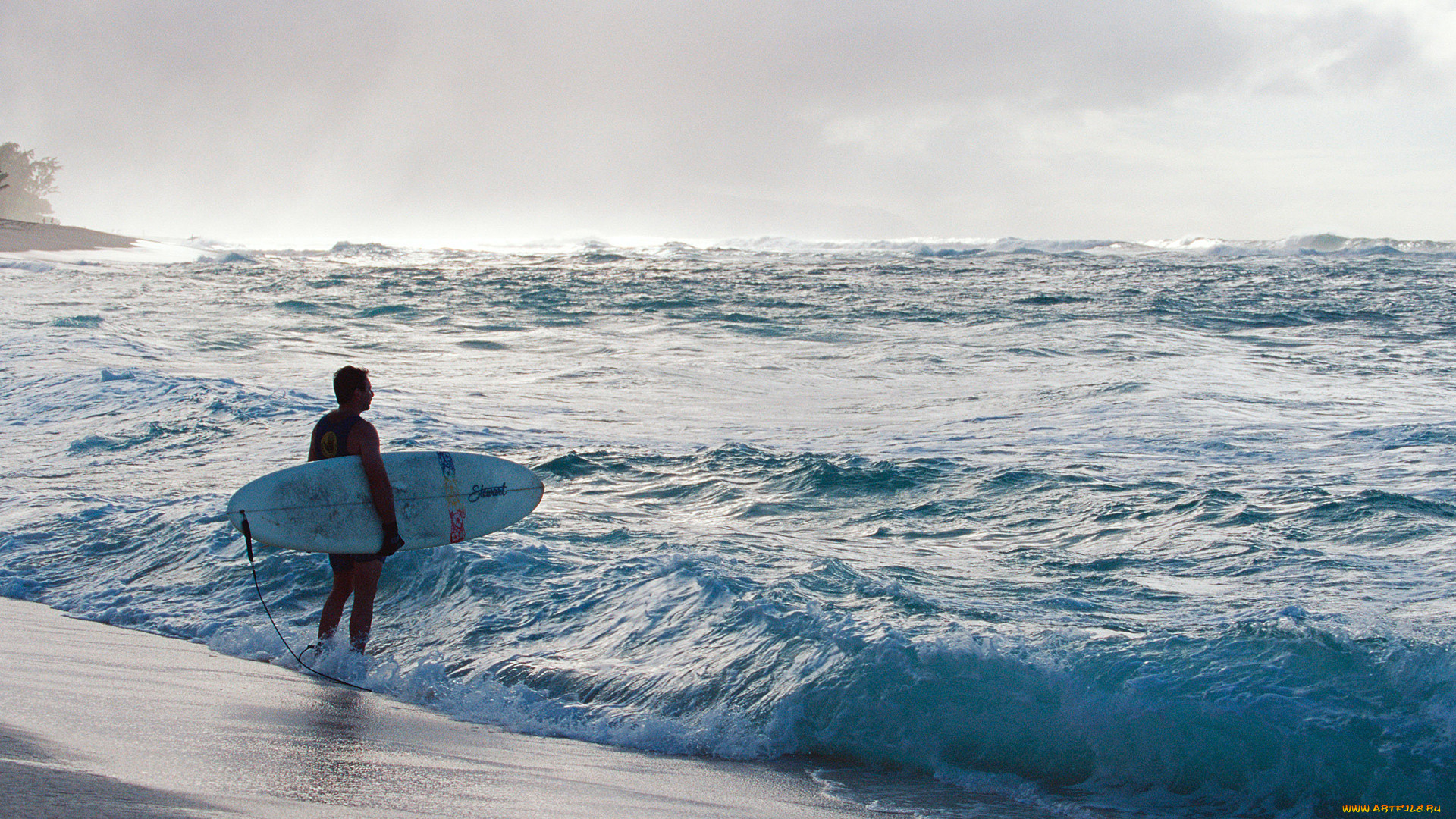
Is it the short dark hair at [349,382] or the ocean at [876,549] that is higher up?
the short dark hair at [349,382]

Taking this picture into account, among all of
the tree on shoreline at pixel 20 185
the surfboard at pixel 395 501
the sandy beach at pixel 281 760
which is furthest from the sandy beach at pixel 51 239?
the sandy beach at pixel 281 760

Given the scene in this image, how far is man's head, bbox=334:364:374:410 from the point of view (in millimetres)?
4621

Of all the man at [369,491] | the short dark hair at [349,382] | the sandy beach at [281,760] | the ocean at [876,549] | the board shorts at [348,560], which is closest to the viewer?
the sandy beach at [281,760]

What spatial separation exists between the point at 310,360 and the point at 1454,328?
19.8m

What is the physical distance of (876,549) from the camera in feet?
21.4

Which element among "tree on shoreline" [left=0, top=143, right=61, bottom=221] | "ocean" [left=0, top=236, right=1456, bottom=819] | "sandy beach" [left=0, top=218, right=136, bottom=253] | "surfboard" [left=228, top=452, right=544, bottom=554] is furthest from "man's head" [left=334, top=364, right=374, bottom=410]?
"tree on shoreline" [left=0, top=143, right=61, bottom=221]

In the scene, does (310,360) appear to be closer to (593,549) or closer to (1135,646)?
(593,549)

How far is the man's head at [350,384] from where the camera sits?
4.62m

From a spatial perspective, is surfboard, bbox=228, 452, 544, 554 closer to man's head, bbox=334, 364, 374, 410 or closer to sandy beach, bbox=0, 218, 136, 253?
man's head, bbox=334, 364, 374, 410

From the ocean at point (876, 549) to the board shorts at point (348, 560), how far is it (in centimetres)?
43

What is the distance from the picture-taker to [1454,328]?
18500 mm

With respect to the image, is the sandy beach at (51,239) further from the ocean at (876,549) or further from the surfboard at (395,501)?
the surfboard at (395,501)

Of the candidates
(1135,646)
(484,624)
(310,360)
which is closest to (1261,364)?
(1135,646)

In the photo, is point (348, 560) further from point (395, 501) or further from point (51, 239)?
point (51, 239)
